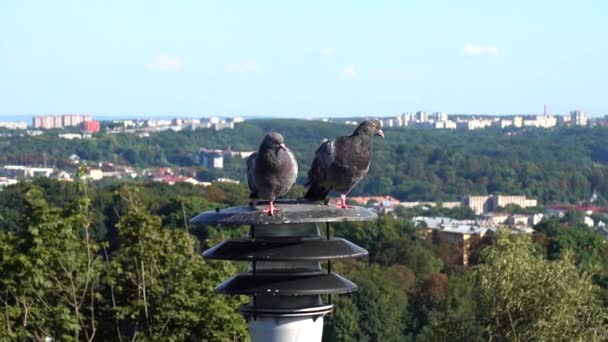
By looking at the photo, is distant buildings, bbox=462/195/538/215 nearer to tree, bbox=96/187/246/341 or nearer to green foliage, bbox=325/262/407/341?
green foliage, bbox=325/262/407/341

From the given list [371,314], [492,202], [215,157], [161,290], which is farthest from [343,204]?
[215,157]

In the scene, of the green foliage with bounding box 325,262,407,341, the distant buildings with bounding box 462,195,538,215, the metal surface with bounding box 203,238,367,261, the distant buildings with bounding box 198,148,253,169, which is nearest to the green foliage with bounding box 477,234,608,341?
the metal surface with bounding box 203,238,367,261

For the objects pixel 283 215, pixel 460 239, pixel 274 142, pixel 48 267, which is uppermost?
pixel 274 142

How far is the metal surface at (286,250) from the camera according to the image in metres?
7.26

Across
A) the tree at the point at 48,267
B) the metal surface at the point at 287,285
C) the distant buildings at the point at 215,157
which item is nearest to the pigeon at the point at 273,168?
the metal surface at the point at 287,285

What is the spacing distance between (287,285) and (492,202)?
5819 inches

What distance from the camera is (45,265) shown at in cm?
1734

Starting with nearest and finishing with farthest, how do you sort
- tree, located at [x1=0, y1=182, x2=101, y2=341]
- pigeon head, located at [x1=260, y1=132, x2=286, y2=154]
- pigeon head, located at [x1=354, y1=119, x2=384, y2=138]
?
pigeon head, located at [x1=260, y1=132, x2=286, y2=154], pigeon head, located at [x1=354, y1=119, x2=384, y2=138], tree, located at [x1=0, y1=182, x2=101, y2=341]

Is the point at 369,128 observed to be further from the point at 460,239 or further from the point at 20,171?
the point at 20,171

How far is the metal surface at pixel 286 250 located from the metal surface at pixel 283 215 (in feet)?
0.49

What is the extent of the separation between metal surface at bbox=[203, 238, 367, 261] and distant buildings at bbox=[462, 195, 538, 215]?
141 m

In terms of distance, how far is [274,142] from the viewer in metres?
7.48

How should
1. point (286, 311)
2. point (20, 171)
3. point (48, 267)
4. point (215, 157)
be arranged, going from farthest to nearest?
point (215, 157)
point (20, 171)
point (48, 267)
point (286, 311)

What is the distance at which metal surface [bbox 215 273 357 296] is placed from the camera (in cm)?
719
